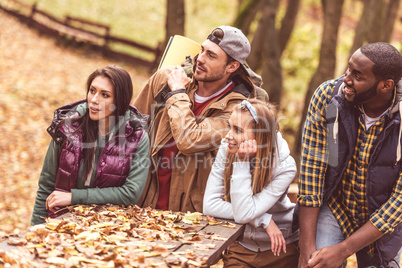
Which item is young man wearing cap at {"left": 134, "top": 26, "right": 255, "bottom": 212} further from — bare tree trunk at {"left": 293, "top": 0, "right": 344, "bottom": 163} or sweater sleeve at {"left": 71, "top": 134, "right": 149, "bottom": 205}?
bare tree trunk at {"left": 293, "top": 0, "right": 344, "bottom": 163}

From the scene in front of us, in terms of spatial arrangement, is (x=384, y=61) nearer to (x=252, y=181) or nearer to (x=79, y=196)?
(x=252, y=181)

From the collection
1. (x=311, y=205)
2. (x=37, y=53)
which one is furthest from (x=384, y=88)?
(x=37, y=53)

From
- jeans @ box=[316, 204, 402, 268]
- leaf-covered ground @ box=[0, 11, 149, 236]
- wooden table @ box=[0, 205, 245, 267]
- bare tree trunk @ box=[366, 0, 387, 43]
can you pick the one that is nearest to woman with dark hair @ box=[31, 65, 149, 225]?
wooden table @ box=[0, 205, 245, 267]

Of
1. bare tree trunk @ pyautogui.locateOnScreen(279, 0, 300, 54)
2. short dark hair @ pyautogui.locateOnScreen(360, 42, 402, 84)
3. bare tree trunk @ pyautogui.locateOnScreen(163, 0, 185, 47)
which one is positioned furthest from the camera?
bare tree trunk @ pyautogui.locateOnScreen(279, 0, 300, 54)

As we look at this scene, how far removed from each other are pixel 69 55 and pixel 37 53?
1.04m

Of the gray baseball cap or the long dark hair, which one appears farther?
the gray baseball cap

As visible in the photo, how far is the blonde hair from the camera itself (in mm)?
3393

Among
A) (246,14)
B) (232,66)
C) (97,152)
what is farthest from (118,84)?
(246,14)

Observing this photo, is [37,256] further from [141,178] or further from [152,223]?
[141,178]

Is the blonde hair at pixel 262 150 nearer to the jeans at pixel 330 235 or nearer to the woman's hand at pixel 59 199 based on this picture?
the jeans at pixel 330 235

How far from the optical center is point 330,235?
11.4 ft

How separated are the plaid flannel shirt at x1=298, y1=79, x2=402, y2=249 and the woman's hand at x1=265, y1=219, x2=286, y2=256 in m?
0.27

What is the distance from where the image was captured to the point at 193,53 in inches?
182

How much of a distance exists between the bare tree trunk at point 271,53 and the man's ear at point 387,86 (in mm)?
6546
